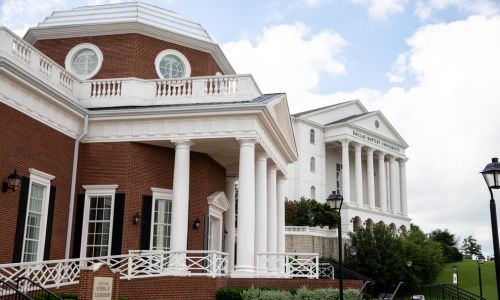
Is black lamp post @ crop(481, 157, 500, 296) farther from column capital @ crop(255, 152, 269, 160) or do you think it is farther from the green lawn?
the green lawn

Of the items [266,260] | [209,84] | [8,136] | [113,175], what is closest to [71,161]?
[113,175]

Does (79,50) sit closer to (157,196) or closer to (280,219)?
(157,196)

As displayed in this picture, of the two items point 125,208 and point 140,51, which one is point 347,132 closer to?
point 140,51

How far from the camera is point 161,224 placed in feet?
67.3

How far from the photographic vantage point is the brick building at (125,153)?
17.0 m

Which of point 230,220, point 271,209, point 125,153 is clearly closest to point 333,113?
point 230,220

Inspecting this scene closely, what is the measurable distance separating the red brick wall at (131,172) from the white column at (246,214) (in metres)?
2.80

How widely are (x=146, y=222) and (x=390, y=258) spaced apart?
28.3m

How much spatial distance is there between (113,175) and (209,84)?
4739 millimetres

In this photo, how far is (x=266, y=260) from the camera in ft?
66.7

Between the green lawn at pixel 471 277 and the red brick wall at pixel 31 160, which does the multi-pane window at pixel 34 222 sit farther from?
the green lawn at pixel 471 277

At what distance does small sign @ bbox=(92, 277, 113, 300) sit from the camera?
500 inches

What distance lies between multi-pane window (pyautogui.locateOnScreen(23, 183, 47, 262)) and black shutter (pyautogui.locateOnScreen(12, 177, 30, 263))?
0.93 feet

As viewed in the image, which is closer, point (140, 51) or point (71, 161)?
point (71, 161)
